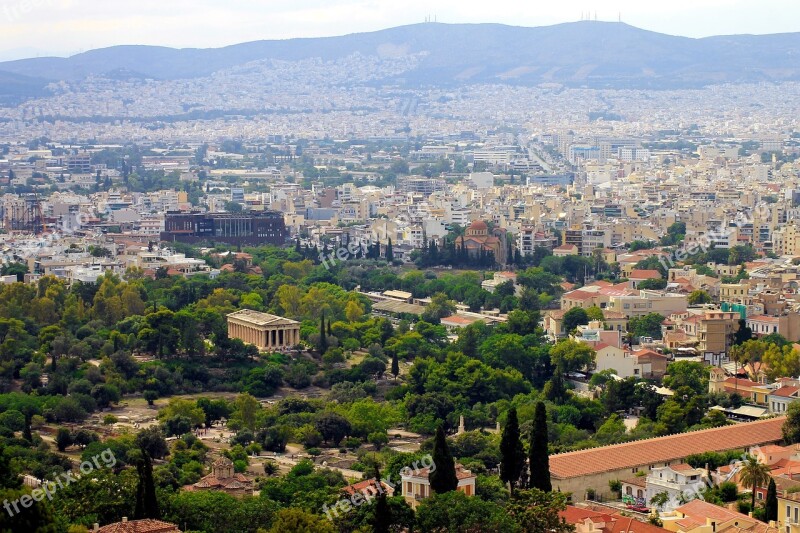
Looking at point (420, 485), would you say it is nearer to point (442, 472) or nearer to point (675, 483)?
point (442, 472)

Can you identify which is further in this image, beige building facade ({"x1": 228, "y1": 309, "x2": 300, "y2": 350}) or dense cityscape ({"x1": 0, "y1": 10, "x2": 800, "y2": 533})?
beige building facade ({"x1": 228, "y1": 309, "x2": 300, "y2": 350})

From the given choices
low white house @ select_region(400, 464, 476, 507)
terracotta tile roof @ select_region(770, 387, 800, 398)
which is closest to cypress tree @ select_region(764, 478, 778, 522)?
low white house @ select_region(400, 464, 476, 507)

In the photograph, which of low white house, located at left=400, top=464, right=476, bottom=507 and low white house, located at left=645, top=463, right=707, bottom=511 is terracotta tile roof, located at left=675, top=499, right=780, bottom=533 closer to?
low white house, located at left=645, top=463, right=707, bottom=511

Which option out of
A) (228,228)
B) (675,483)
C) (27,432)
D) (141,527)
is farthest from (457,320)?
(228,228)

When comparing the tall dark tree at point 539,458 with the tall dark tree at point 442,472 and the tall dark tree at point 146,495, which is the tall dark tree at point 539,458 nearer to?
the tall dark tree at point 442,472

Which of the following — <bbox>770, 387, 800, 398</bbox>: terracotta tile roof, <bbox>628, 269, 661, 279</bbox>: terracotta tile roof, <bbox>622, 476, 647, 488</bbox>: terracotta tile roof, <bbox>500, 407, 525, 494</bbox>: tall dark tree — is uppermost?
<bbox>500, 407, 525, 494</bbox>: tall dark tree

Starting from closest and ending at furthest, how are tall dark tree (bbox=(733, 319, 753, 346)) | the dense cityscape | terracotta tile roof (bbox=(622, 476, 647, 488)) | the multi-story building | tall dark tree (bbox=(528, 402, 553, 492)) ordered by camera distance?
1. the dense cityscape
2. tall dark tree (bbox=(528, 402, 553, 492))
3. terracotta tile roof (bbox=(622, 476, 647, 488))
4. tall dark tree (bbox=(733, 319, 753, 346))
5. the multi-story building
